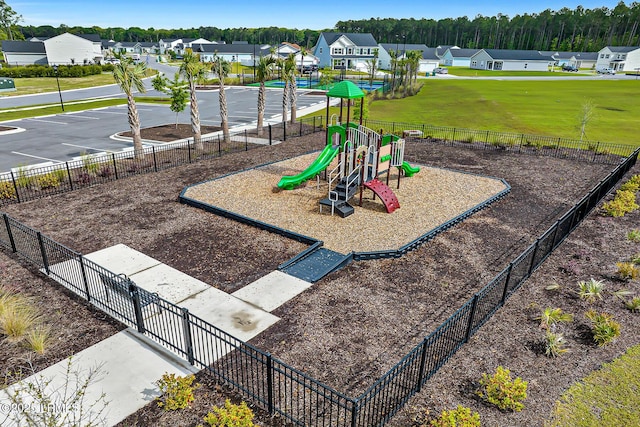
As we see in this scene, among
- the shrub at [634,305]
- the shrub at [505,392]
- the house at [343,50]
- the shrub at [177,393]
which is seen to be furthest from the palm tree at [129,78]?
the house at [343,50]

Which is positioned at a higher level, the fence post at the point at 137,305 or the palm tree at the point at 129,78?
the palm tree at the point at 129,78

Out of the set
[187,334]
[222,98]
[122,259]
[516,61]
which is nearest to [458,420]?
[187,334]

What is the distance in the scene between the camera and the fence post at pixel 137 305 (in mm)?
9086

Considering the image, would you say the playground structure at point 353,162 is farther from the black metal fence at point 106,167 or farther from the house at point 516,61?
the house at point 516,61

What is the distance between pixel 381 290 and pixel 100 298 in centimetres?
744

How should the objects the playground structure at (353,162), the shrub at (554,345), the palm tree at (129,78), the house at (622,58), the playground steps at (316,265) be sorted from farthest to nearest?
the house at (622,58), the palm tree at (129,78), the playground structure at (353,162), the playground steps at (316,265), the shrub at (554,345)

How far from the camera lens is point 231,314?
10.2 meters

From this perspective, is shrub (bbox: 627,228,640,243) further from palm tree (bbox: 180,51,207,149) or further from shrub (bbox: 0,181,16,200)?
shrub (bbox: 0,181,16,200)

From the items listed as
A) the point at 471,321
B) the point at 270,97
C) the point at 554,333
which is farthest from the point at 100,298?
the point at 270,97

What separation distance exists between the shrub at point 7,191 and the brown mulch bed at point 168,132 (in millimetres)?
11841

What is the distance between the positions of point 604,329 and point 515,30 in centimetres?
18876

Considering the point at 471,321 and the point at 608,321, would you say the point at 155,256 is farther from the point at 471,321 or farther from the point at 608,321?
the point at 608,321

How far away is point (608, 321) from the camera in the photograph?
9.53 metres

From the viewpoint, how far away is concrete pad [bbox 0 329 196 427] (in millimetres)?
7547
